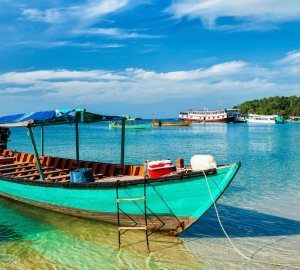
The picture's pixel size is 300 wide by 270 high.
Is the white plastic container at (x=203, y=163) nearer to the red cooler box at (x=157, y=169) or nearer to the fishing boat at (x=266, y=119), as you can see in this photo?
the red cooler box at (x=157, y=169)

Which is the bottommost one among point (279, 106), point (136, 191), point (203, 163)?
point (136, 191)

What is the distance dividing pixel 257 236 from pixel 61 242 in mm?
5159

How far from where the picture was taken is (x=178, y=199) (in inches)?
301

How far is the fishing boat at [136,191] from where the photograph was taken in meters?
7.32

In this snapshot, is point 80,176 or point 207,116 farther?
point 207,116

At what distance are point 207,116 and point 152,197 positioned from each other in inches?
4136

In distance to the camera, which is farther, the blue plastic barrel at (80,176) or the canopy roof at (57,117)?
the canopy roof at (57,117)

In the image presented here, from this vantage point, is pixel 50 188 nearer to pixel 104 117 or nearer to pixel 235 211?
pixel 104 117

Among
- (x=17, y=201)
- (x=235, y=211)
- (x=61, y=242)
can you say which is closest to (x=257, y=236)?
(x=235, y=211)

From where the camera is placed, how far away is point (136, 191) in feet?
25.7

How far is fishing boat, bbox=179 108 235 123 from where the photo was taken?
358ft

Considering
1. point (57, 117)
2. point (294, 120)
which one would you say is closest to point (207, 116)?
point (294, 120)

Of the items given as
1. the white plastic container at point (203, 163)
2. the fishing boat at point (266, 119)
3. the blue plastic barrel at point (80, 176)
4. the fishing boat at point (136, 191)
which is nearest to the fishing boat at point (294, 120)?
the fishing boat at point (266, 119)

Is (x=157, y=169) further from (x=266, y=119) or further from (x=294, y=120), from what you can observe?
(x=294, y=120)
